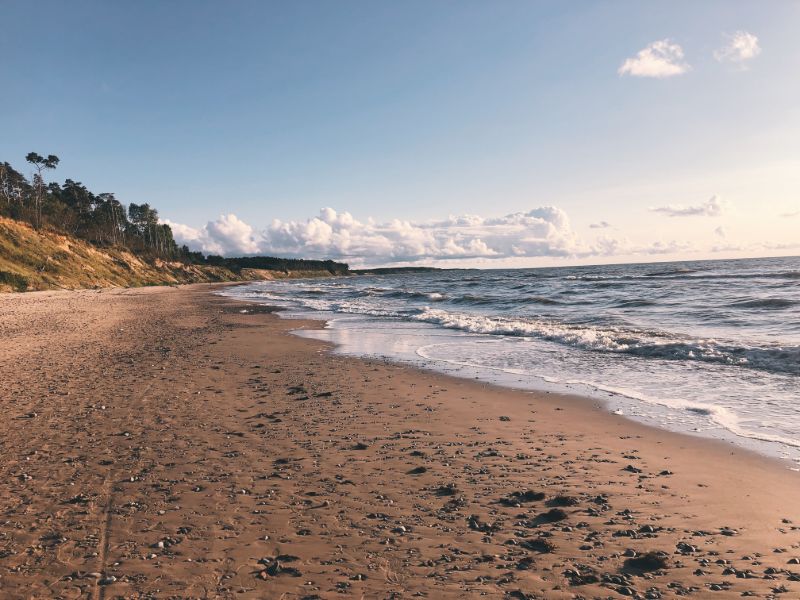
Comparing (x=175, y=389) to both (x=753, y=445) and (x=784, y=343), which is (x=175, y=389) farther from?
(x=784, y=343)

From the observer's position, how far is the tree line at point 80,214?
87.8 meters

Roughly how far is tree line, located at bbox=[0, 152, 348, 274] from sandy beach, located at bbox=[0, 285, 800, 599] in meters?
90.1

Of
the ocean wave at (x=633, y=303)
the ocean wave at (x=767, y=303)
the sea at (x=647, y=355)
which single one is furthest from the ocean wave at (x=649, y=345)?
the ocean wave at (x=767, y=303)

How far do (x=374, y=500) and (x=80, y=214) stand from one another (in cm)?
13053

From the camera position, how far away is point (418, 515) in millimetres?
5652

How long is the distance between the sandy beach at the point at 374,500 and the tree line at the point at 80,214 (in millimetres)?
90136

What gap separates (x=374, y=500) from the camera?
6059 millimetres

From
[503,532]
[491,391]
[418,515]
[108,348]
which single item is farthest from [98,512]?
[108,348]

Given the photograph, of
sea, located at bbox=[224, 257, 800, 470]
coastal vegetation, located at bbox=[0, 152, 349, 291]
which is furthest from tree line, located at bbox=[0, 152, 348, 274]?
sea, located at bbox=[224, 257, 800, 470]

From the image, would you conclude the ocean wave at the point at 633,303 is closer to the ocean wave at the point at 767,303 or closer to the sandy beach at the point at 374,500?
the ocean wave at the point at 767,303

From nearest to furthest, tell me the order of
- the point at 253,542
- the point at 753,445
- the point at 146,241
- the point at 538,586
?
the point at 538,586 < the point at 253,542 < the point at 753,445 < the point at 146,241

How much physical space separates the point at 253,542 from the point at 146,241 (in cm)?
16533

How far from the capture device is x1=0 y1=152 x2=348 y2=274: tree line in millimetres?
87750

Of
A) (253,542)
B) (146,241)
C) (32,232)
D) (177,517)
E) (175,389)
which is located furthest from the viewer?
(146,241)
